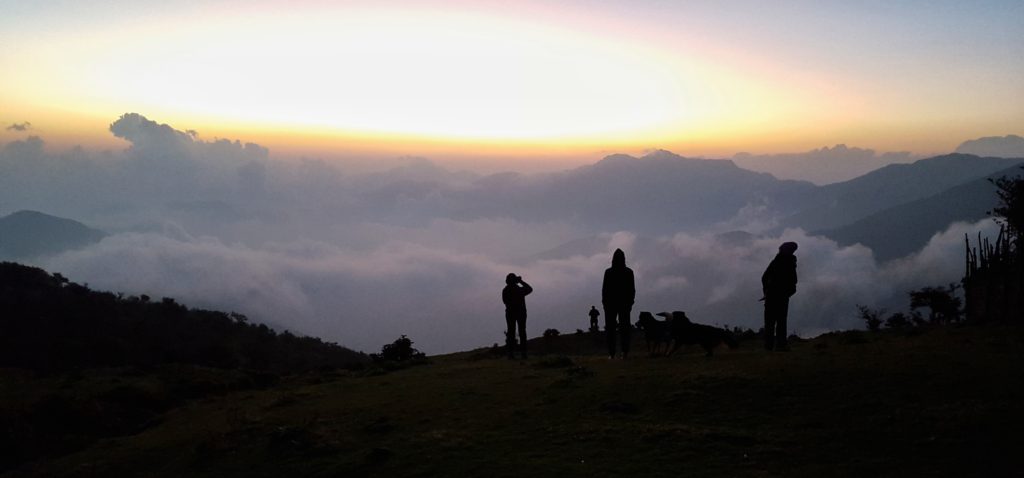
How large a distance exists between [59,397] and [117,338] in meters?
36.3

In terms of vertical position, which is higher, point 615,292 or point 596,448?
point 615,292

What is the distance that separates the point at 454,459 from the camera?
9961 mm

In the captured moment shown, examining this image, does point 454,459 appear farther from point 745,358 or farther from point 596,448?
point 745,358

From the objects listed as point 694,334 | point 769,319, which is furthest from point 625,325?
point 769,319

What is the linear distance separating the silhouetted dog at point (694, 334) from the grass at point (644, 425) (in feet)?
1.44

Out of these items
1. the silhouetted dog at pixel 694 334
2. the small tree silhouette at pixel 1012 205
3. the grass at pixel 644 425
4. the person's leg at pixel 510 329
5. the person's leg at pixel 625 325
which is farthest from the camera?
the small tree silhouette at pixel 1012 205

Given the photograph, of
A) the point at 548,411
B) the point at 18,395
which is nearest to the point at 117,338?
the point at 18,395

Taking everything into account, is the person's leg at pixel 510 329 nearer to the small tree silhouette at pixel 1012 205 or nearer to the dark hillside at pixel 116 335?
the small tree silhouette at pixel 1012 205

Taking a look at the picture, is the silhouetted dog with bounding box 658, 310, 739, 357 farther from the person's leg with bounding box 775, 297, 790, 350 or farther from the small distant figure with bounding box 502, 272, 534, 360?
the small distant figure with bounding box 502, 272, 534, 360

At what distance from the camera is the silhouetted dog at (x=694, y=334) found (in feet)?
55.4

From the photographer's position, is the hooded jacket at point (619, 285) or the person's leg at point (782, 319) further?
the hooded jacket at point (619, 285)

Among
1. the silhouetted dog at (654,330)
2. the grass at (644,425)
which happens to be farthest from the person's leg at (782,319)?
the silhouetted dog at (654,330)

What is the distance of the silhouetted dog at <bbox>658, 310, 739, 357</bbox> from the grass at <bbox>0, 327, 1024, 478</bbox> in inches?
17.3

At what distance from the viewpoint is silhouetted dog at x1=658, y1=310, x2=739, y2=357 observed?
1689 cm
